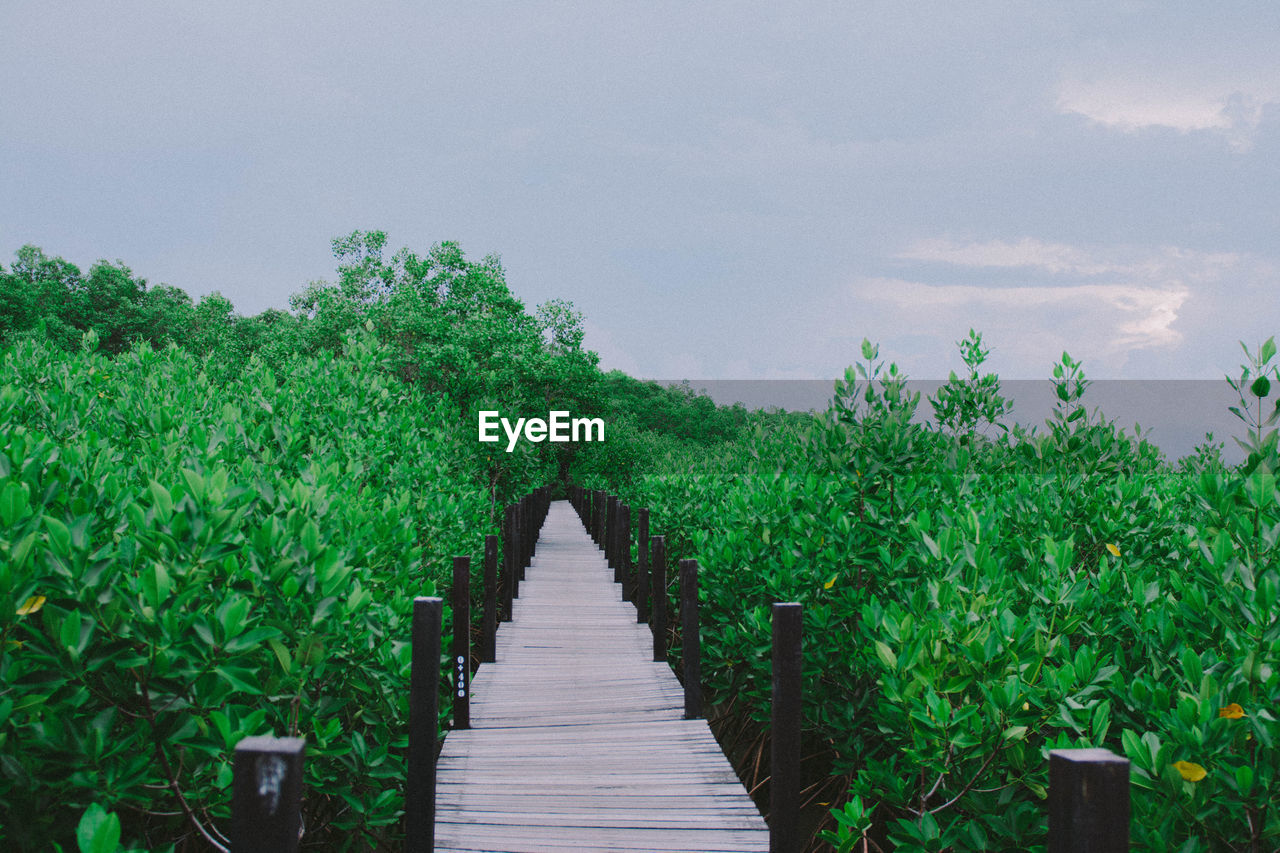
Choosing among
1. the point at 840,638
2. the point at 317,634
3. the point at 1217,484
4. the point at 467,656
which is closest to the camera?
the point at 317,634

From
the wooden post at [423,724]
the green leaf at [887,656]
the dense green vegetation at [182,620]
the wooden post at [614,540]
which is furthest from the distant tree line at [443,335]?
the green leaf at [887,656]

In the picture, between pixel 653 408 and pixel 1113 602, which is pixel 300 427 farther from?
pixel 653 408

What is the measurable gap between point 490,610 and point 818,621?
13.5ft

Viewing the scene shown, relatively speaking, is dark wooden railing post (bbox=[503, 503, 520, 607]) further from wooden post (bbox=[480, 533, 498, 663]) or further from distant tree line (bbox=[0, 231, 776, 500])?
distant tree line (bbox=[0, 231, 776, 500])

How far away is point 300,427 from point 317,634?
6260 mm

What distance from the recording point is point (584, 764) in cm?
509

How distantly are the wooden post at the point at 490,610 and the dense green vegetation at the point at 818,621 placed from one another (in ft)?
2.25

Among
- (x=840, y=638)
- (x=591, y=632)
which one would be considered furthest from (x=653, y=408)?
(x=840, y=638)

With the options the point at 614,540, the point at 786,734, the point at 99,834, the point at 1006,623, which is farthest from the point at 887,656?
the point at 614,540

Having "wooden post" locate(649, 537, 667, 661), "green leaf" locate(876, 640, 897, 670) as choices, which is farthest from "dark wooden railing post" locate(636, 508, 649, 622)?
"green leaf" locate(876, 640, 897, 670)

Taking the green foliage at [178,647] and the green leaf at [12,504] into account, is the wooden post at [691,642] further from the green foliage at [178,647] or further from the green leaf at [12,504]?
the green leaf at [12,504]

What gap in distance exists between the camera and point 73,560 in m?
2.22

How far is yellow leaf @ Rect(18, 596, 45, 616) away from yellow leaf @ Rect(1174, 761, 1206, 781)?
3.65 meters

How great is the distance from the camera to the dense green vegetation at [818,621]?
2330 millimetres
